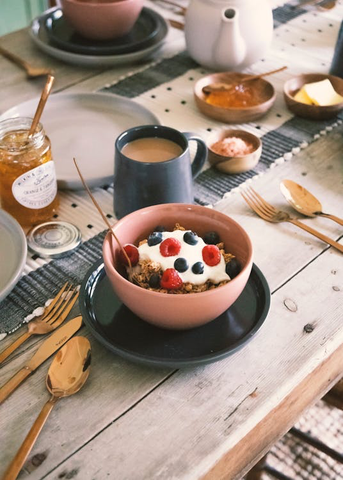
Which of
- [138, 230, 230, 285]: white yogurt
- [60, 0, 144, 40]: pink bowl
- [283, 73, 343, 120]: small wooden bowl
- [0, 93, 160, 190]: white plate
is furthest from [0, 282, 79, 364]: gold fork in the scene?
[60, 0, 144, 40]: pink bowl

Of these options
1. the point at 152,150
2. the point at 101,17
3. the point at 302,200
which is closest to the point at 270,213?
the point at 302,200

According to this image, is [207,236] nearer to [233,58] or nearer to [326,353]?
[326,353]

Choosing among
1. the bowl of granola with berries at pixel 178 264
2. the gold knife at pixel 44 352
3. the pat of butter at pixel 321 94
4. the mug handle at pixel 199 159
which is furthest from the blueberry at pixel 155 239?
the pat of butter at pixel 321 94

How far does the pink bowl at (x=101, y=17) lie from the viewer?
4.18ft

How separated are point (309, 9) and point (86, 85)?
2.32ft

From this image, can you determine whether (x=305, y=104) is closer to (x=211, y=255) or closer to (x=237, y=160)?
(x=237, y=160)

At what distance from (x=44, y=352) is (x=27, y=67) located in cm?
79

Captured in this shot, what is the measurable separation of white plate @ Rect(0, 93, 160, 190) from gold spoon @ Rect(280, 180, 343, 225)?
10.7 inches

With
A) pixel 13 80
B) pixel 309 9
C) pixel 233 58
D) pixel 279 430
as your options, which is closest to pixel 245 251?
pixel 279 430

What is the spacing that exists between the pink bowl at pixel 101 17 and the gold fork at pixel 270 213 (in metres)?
0.56

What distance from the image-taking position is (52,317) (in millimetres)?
758

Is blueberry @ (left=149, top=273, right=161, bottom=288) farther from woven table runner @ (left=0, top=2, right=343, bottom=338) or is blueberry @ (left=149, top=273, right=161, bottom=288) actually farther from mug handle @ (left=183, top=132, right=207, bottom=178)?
mug handle @ (left=183, top=132, right=207, bottom=178)

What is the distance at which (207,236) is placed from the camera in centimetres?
76

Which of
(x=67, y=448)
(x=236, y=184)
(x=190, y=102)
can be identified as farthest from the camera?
(x=190, y=102)
